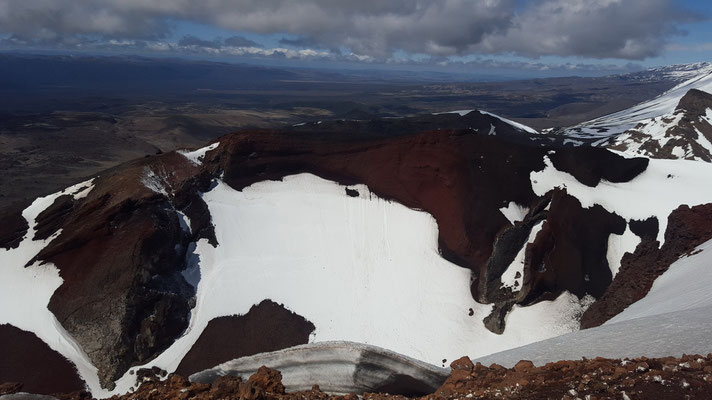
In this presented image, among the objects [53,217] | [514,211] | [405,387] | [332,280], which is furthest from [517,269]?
[53,217]

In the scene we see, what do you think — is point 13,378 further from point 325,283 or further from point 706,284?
point 706,284

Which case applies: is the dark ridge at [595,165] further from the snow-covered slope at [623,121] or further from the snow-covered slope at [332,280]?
the snow-covered slope at [623,121]

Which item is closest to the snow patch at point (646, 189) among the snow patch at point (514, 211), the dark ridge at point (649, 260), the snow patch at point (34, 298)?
the snow patch at point (514, 211)

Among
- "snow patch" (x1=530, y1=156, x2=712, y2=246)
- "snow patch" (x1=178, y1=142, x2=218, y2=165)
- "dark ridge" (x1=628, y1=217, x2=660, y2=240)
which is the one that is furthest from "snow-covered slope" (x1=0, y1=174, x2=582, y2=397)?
"snow patch" (x1=530, y1=156, x2=712, y2=246)

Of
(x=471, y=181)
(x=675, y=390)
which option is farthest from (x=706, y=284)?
(x=471, y=181)

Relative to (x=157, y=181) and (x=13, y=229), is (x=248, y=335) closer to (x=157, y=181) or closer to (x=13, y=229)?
(x=157, y=181)

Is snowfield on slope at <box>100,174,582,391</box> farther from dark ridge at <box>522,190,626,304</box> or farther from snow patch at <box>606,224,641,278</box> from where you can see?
snow patch at <box>606,224,641,278</box>
